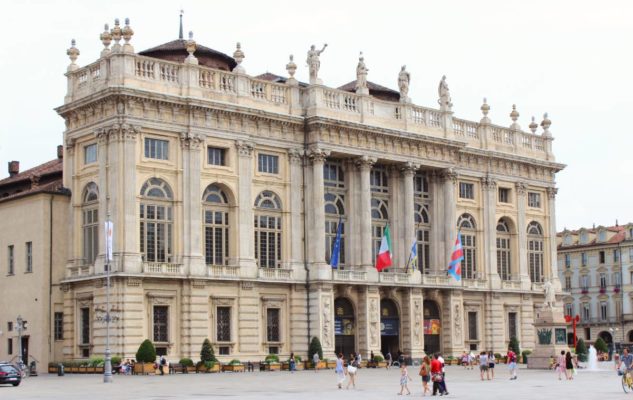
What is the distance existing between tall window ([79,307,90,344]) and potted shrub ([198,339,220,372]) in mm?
6820

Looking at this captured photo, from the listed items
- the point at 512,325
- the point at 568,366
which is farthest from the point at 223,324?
the point at 512,325

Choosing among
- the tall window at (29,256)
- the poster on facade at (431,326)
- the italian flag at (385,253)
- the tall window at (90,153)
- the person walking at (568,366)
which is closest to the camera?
the person walking at (568,366)

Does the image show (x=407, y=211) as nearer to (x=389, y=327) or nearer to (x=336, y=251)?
(x=389, y=327)

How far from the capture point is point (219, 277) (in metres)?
66.7

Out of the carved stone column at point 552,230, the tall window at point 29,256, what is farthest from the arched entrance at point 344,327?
the carved stone column at point 552,230

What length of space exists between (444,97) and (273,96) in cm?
1531

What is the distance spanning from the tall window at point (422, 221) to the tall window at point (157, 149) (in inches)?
823

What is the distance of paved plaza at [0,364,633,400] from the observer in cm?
4006

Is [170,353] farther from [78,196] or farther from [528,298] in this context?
[528,298]

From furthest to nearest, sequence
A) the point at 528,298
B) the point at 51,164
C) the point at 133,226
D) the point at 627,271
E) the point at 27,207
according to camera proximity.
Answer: the point at 627,271 < the point at 528,298 < the point at 51,164 < the point at 27,207 < the point at 133,226

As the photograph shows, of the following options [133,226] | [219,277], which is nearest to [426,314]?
[219,277]

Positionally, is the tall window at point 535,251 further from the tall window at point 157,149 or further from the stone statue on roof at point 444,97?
the tall window at point 157,149

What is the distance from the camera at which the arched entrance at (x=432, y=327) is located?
78750mm

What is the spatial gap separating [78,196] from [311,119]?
15373mm
